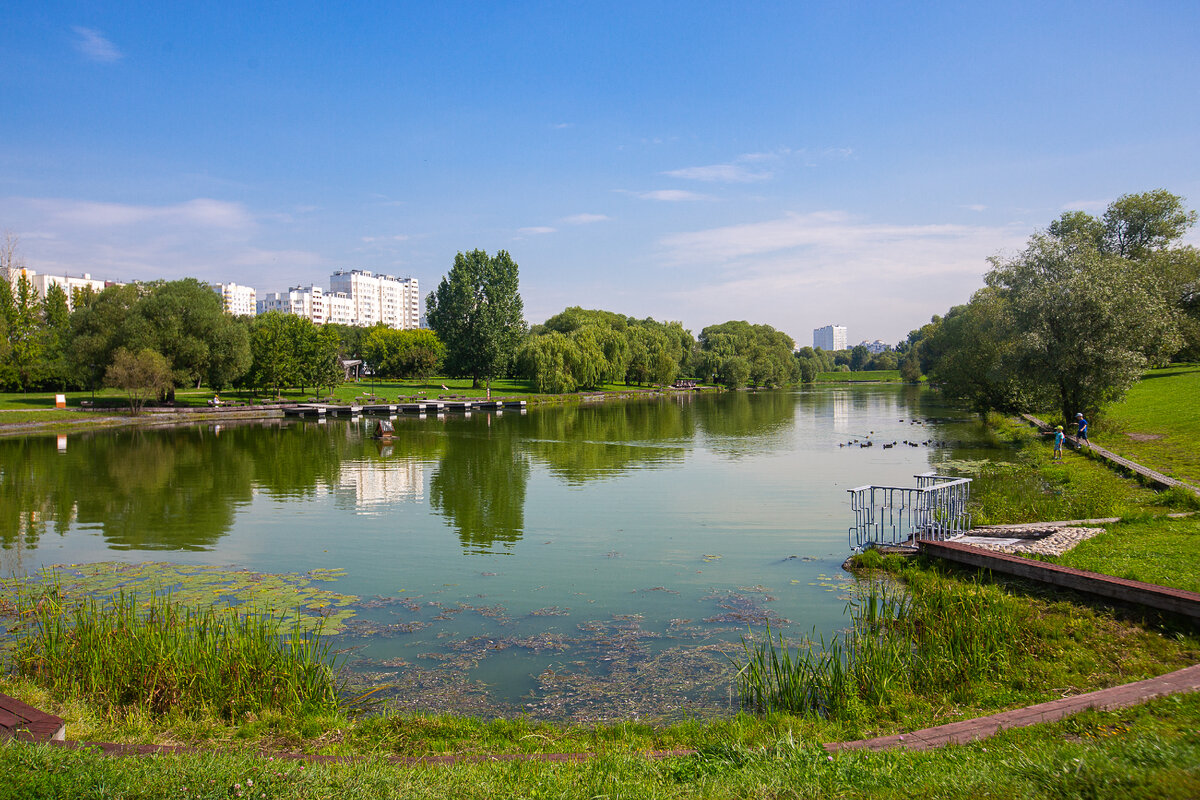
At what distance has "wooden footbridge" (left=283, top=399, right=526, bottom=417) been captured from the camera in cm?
6450

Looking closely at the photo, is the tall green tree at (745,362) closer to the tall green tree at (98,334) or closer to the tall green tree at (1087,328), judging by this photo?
the tall green tree at (98,334)

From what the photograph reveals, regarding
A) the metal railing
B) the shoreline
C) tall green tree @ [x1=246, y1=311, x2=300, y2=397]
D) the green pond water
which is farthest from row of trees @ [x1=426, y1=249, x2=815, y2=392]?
the metal railing

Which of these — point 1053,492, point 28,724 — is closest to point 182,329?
point 28,724

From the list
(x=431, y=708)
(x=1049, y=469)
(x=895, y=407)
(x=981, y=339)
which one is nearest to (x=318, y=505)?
(x=431, y=708)

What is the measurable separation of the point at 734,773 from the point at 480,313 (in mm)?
82234

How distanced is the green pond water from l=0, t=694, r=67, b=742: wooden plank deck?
3.47m

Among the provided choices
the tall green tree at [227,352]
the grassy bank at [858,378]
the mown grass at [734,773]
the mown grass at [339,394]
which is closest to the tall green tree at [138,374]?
the mown grass at [339,394]

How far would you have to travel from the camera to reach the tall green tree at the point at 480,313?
85938mm

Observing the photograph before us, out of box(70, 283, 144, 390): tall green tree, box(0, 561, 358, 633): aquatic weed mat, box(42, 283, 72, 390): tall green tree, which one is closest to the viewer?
box(0, 561, 358, 633): aquatic weed mat

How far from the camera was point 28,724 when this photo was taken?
665 centimetres

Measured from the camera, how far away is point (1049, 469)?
25188 mm

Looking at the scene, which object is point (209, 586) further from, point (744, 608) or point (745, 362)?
point (745, 362)

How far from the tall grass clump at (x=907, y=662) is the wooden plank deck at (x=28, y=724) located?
6.99m

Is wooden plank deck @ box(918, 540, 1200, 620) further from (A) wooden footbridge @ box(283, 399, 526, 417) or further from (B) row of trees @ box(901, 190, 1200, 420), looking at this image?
(A) wooden footbridge @ box(283, 399, 526, 417)
